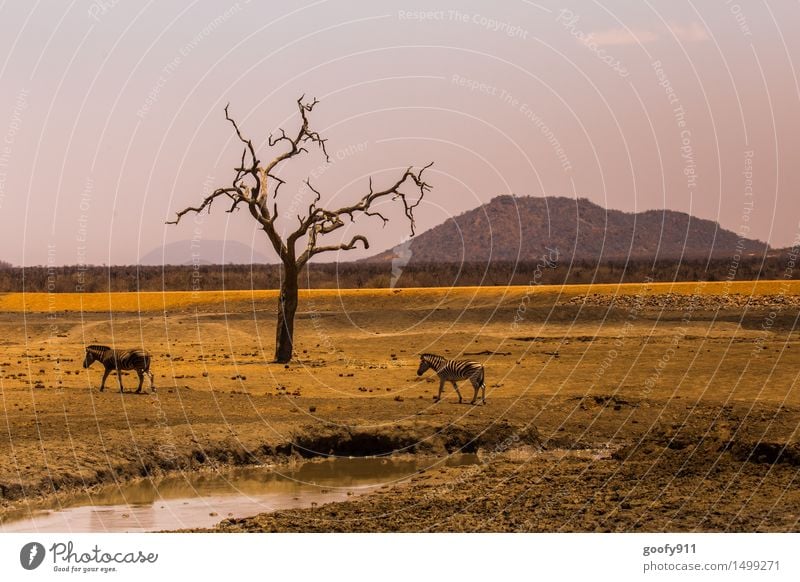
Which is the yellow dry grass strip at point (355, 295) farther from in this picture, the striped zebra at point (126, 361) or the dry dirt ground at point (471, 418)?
the striped zebra at point (126, 361)

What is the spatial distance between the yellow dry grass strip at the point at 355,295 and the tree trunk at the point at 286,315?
21.8 metres

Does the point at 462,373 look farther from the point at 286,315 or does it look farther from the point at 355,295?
the point at 355,295

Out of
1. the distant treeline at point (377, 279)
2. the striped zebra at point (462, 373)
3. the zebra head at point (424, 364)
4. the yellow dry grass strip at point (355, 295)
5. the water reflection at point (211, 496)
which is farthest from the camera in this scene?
the distant treeline at point (377, 279)

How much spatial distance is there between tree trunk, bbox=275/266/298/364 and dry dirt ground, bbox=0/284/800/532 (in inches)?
40.9

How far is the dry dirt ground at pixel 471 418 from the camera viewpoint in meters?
19.7

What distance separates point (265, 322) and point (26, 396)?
25186 millimetres

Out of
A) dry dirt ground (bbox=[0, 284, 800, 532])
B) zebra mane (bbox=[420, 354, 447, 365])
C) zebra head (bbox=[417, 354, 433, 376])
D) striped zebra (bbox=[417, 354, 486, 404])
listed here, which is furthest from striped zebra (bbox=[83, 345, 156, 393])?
striped zebra (bbox=[417, 354, 486, 404])

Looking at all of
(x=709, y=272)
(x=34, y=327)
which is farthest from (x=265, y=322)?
(x=709, y=272)

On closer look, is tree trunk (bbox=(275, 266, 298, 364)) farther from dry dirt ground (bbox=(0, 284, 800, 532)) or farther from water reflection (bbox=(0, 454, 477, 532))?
water reflection (bbox=(0, 454, 477, 532))

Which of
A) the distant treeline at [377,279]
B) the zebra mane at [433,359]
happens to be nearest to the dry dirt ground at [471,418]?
the zebra mane at [433,359]

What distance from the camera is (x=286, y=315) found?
1550 inches

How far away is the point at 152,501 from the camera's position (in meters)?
21.4

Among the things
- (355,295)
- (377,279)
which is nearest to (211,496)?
(355,295)

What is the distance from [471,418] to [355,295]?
3711cm
